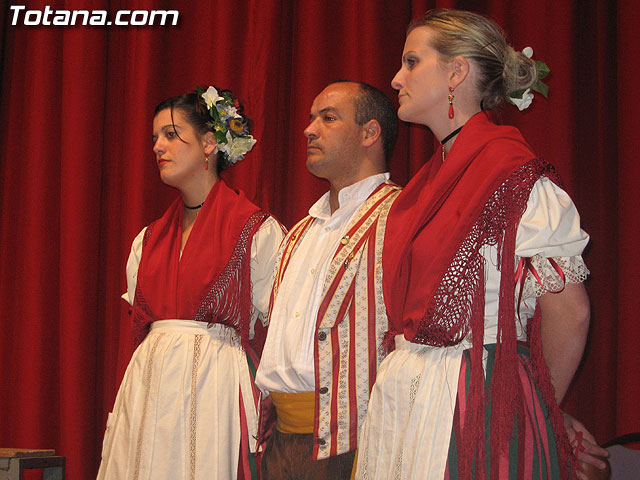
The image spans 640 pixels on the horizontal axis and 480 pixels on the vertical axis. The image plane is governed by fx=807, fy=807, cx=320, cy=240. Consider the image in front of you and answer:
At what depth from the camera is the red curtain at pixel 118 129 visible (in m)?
2.62

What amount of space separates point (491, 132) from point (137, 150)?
1.88 meters

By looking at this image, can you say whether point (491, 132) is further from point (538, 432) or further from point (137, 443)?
point (137, 443)

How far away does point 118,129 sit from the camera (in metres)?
3.40

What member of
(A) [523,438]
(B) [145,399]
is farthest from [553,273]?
(B) [145,399]

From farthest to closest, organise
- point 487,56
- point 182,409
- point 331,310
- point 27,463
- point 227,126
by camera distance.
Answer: point 227,126, point 27,463, point 182,409, point 331,310, point 487,56

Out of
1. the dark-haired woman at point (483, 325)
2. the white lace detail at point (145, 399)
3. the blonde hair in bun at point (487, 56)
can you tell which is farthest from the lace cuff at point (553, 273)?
the white lace detail at point (145, 399)

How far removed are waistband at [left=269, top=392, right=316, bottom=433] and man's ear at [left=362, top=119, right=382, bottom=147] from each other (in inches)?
32.7

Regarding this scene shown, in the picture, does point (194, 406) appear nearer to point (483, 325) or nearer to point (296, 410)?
point (296, 410)

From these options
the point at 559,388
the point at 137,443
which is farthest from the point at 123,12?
the point at 559,388

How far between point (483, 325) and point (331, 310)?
Result: 57 centimetres

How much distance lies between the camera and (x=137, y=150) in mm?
3254

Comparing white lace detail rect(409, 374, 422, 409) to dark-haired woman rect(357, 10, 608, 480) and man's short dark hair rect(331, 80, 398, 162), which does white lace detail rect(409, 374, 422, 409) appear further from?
man's short dark hair rect(331, 80, 398, 162)

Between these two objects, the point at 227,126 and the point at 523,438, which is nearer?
the point at 523,438

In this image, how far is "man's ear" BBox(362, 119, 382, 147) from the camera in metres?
2.51
